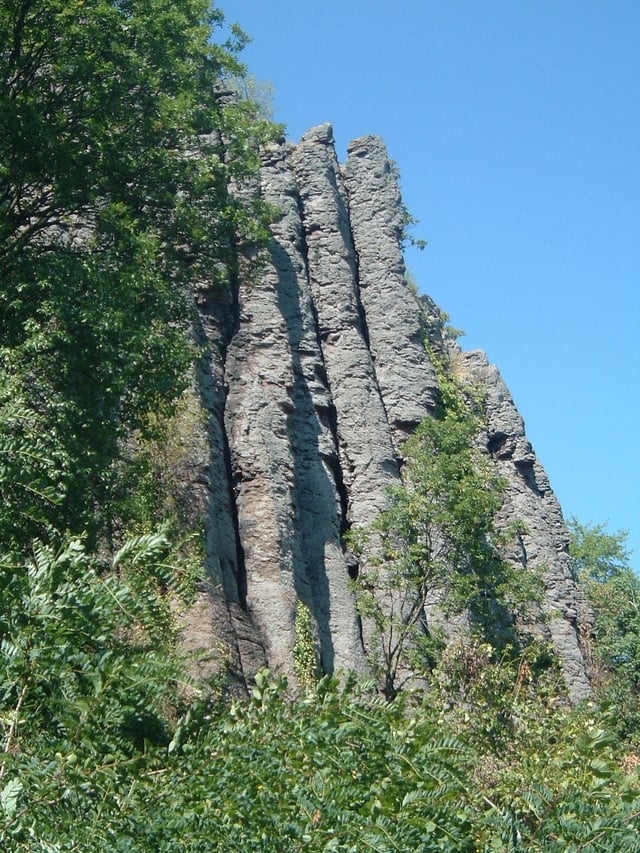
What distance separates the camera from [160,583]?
56.3 feet

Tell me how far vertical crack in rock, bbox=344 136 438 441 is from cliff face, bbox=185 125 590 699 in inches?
1.6

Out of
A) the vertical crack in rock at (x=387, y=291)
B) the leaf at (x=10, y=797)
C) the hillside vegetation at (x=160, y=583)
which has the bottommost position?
the leaf at (x=10, y=797)

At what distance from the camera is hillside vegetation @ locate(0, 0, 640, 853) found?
286 inches

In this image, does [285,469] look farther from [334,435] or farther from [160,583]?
[160,583]

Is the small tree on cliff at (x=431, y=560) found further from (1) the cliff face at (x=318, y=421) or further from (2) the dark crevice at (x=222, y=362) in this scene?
(2) the dark crevice at (x=222, y=362)

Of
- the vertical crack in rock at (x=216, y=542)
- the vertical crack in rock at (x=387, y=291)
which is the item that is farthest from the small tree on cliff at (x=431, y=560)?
the vertical crack in rock at (x=387, y=291)

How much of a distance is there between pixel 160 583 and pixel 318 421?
10.3 meters

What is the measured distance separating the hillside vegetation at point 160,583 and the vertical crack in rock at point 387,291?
4.23ft

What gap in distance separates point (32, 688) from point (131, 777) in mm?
892

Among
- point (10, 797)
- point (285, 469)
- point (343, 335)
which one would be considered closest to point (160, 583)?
point (285, 469)

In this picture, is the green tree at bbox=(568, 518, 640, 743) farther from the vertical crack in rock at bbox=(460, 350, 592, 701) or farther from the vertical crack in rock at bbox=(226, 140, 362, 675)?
the vertical crack in rock at bbox=(226, 140, 362, 675)

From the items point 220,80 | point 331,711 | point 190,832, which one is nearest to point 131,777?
point 190,832

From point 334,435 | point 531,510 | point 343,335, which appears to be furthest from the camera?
point 531,510

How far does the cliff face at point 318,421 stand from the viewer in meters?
21.8
